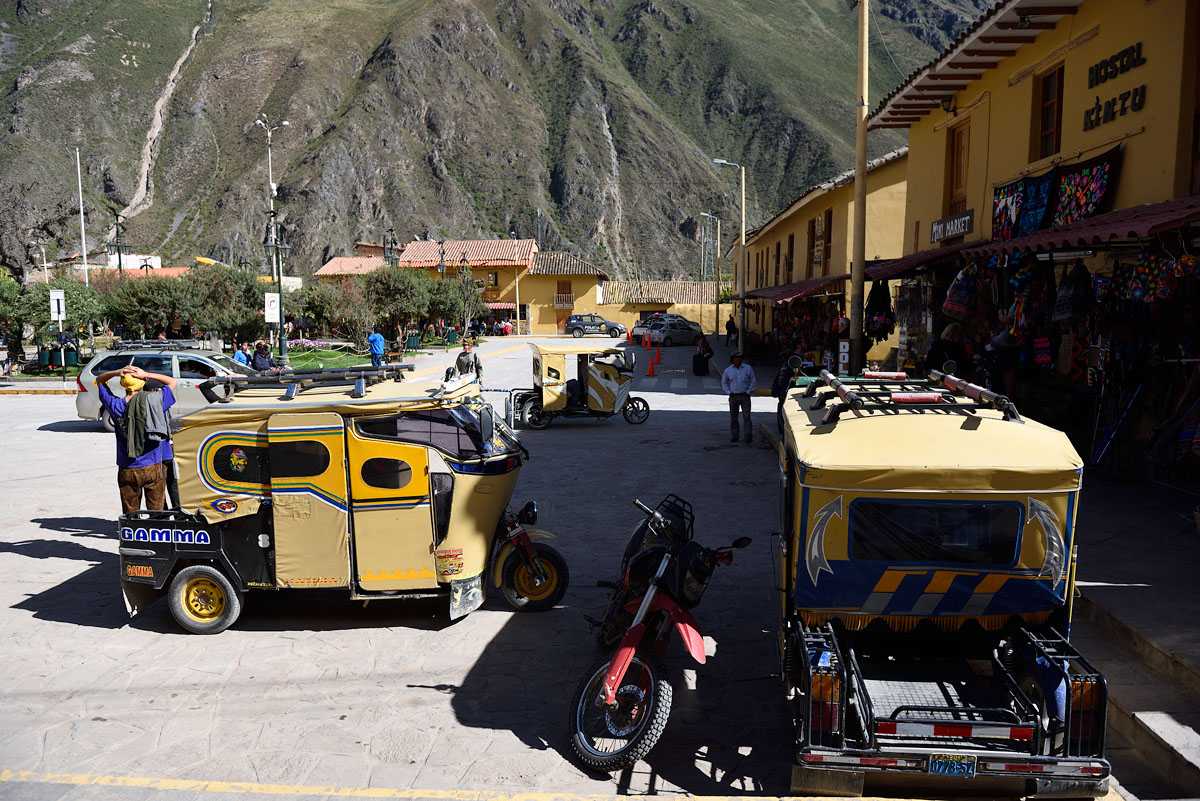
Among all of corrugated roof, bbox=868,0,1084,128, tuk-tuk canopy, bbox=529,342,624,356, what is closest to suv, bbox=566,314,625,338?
tuk-tuk canopy, bbox=529,342,624,356

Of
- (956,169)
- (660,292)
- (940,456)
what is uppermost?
(956,169)

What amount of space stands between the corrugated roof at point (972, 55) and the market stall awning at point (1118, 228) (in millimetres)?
3229

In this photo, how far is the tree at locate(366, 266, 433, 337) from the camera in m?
41.6

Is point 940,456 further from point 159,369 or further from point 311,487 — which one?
point 159,369

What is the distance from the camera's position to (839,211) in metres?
23.4

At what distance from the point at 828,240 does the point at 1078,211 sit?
14833 millimetres

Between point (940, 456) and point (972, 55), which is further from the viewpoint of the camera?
point (972, 55)

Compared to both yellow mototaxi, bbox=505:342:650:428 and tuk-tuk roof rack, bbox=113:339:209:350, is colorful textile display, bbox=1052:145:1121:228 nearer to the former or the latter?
yellow mototaxi, bbox=505:342:650:428

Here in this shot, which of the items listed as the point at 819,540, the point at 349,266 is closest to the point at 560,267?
the point at 349,266

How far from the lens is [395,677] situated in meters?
5.83

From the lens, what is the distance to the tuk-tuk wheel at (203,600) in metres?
6.57

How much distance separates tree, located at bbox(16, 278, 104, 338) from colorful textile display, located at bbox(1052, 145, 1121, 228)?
3125 centimetres

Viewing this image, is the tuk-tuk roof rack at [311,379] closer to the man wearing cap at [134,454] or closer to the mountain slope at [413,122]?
the man wearing cap at [134,454]

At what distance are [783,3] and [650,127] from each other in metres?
47.3
